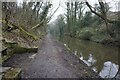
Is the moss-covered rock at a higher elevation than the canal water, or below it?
higher

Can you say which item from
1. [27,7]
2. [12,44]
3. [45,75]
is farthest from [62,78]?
[27,7]

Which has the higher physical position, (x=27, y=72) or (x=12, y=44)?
(x=12, y=44)

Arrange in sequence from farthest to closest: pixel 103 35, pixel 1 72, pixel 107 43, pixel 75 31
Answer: pixel 75 31
pixel 103 35
pixel 107 43
pixel 1 72

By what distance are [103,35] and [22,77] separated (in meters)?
24.9

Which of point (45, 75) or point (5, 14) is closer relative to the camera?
point (45, 75)

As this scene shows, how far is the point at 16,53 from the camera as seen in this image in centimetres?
1051

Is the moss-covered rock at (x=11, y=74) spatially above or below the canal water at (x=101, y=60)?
above

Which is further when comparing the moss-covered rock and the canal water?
the canal water

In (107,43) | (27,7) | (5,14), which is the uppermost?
(27,7)

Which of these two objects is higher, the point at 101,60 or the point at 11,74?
the point at 11,74

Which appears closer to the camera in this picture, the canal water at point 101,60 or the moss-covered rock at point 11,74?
the moss-covered rock at point 11,74

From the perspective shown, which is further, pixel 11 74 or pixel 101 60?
pixel 101 60

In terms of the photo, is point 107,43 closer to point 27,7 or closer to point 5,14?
point 27,7

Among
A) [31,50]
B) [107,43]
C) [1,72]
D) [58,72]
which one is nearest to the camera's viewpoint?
[1,72]
